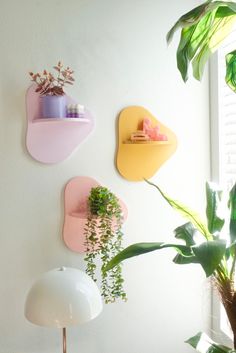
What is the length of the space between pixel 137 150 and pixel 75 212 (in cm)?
40

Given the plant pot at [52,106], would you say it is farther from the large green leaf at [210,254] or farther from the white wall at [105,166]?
the large green leaf at [210,254]

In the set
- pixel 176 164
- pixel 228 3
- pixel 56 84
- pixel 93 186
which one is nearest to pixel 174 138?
pixel 176 164

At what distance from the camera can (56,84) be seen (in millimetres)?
1578

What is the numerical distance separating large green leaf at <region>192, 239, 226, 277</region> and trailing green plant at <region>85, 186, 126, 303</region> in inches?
23.9

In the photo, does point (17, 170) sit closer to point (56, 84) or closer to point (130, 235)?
point (56, 84)

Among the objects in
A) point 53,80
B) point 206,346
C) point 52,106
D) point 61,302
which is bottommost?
point 206,346

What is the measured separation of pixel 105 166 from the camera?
1662 mm

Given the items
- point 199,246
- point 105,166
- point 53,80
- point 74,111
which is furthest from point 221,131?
point 199,246

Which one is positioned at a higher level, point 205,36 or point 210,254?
point 205,36

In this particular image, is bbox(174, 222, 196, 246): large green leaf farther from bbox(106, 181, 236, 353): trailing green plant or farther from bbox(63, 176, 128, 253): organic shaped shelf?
bbox(63, 176, 128, 253): organic shaped shelf

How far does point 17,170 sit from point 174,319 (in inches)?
40.5

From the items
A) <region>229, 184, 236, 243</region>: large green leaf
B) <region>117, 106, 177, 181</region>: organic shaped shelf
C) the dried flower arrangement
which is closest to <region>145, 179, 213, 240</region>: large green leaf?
<region>229, 184, 236, 243</region>: large green leaf

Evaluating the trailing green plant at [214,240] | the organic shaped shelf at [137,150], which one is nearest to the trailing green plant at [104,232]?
the organic shaped shelf at [137,150]

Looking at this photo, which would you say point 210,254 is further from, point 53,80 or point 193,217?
point 53,80
